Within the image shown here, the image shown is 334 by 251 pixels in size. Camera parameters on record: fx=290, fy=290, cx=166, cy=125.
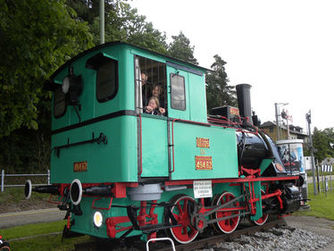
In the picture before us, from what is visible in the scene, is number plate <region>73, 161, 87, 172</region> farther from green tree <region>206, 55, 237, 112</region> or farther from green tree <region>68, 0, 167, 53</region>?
A: green tree <region>206, 55, 237, 112</region>

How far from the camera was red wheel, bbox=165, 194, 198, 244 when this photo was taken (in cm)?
519

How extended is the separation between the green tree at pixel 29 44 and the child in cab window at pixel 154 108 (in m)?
2.40

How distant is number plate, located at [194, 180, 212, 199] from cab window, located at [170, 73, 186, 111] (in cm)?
138

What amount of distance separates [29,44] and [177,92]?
326 centimetres

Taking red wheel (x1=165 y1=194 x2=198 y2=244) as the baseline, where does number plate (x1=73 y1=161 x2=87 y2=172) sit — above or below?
above

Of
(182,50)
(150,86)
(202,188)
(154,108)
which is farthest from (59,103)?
(182,50)

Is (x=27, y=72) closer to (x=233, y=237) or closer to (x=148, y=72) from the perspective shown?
(x=148, y=72)

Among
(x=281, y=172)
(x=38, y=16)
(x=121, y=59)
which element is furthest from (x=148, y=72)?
(x=281, y=172)

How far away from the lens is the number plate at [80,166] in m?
4.90

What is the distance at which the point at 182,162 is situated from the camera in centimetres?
489

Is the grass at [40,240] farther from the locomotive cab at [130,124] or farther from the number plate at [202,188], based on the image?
the number plate at [202,188]

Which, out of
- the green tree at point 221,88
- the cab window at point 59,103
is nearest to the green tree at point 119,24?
the cab window at point 59,103

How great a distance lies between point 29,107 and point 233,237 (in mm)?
5619

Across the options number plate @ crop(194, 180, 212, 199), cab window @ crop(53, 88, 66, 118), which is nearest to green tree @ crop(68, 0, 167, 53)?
cab window @ crop(53, 88, 66, 118)
